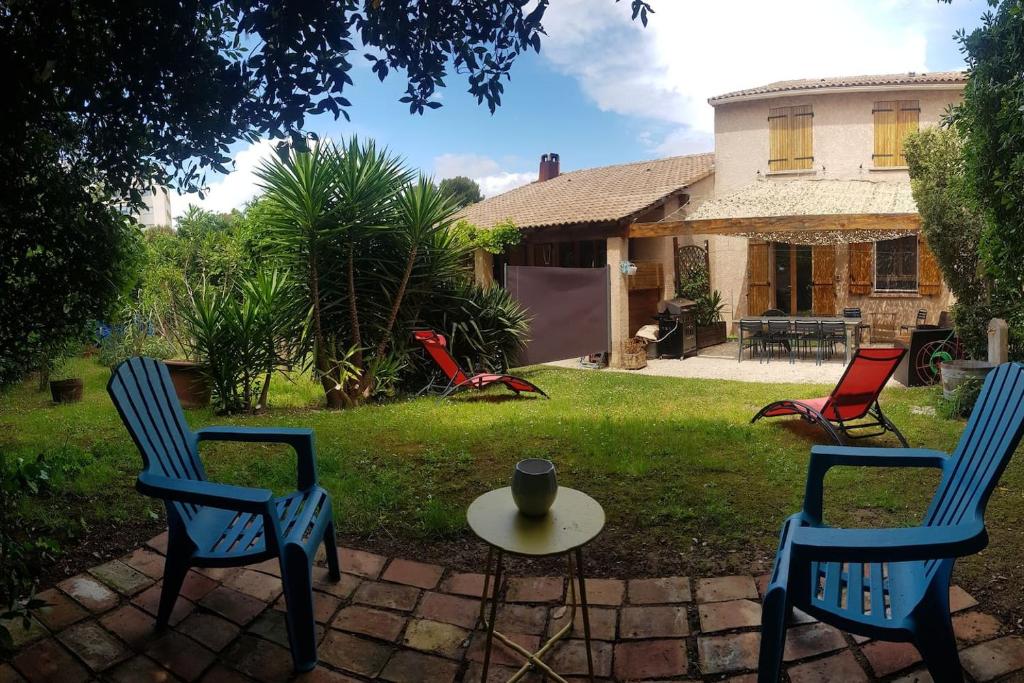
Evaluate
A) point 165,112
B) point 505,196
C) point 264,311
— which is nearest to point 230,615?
point 165,112

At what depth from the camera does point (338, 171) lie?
7793 mm

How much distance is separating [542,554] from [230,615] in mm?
1363

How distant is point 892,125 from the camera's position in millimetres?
15117

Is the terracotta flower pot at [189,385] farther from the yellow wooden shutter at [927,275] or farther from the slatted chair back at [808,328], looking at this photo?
the yellow wooden shutter at [927,275]

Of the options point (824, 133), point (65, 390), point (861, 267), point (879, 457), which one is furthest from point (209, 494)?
point (824, 133)

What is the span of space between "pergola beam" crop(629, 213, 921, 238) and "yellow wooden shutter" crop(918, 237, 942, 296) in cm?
389

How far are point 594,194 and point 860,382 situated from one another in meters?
11.7

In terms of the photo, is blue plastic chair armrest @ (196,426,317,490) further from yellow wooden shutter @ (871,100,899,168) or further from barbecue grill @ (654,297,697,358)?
Answer: yellow wooden shutter @ (871,100,899,168)

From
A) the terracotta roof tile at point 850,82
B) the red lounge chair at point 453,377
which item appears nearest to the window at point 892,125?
the terracotta roof tile at point 850,82

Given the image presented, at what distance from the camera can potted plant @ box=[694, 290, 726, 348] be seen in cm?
1380

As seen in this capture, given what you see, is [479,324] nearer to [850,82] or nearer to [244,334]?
[244,334]

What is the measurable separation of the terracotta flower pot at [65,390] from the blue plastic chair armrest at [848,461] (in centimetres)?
962

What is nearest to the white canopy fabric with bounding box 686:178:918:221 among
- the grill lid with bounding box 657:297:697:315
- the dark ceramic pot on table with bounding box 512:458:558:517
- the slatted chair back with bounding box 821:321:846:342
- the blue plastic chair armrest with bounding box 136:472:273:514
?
the grill lid with bounding box 657:297:697:315

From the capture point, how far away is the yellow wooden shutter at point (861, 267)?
14977 mm
